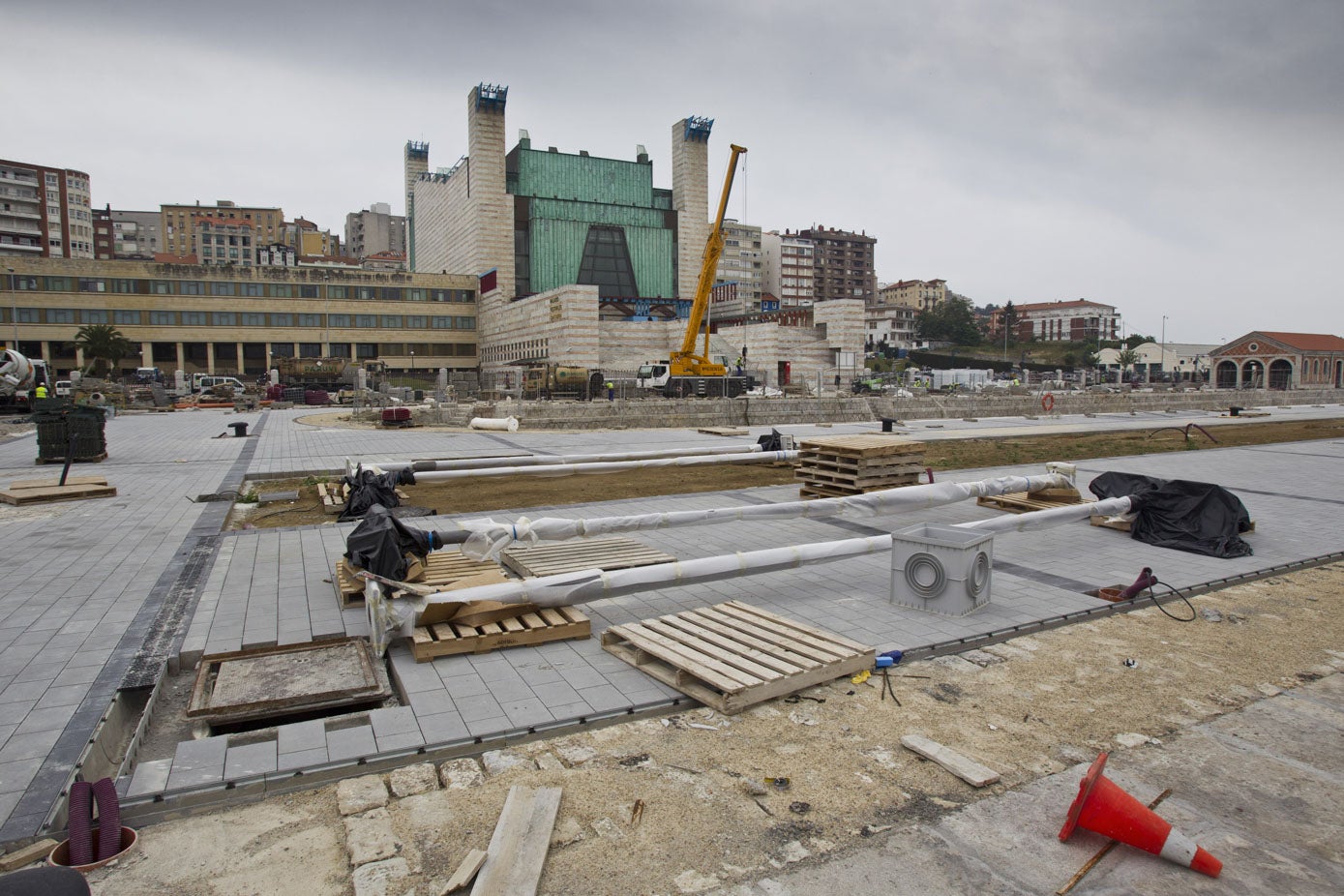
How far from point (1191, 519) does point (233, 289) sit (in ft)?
259

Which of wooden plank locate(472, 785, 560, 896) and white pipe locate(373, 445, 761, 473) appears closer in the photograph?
wooden plank locate(472, 785, 560, 896)

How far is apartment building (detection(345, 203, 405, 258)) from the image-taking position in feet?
523

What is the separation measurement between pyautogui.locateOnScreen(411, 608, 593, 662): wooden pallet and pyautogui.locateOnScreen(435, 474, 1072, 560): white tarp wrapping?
1293mm

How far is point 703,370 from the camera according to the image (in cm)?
4038

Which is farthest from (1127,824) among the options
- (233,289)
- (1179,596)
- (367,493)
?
(233,289)

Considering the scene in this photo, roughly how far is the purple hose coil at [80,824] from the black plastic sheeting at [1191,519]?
10.2 meters

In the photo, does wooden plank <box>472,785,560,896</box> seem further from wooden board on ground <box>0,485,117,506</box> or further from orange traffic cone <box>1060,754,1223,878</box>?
wooden board on ground <box>0,485,117,506</box>

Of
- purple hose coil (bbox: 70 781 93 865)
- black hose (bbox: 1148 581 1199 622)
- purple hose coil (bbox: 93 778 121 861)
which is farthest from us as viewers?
black hose (bbox: 1148 581 1199 622)

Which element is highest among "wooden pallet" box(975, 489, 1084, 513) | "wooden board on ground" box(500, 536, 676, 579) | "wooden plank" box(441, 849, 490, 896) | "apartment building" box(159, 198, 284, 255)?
"apartment building" box(159, 198, 284, 255)

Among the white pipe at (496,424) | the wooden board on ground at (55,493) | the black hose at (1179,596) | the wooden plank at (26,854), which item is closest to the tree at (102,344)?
the white pipe at (496,424)

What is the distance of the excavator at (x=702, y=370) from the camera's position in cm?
3897

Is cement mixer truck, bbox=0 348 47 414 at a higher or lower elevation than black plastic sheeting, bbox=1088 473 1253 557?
higher

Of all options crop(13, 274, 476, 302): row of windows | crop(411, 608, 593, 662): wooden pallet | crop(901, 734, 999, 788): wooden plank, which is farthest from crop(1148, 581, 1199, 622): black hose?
crop(13, 274, 476, 302): row of windows

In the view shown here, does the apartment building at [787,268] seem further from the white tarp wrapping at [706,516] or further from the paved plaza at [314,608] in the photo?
the white tarp wrapping at [706,516]
